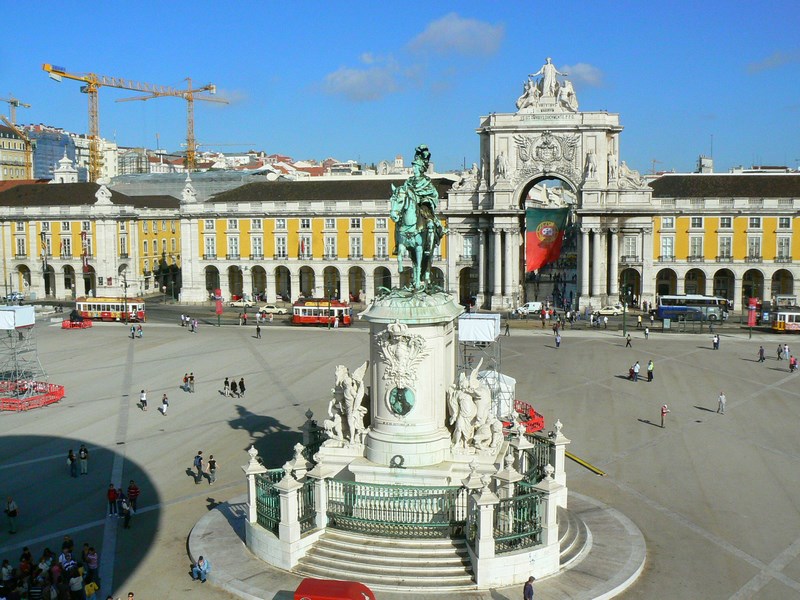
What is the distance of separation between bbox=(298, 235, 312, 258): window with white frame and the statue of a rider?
202ft

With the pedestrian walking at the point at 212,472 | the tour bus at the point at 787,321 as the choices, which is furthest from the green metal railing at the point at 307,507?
the tour bus at the point at 787,321

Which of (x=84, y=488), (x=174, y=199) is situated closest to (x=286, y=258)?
(x=174, y=199)

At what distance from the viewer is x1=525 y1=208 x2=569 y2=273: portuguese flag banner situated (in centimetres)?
7269

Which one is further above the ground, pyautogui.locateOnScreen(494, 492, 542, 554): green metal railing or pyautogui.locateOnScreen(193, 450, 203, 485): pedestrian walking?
pyautogui.locateOnScreen(494, 492, 542, 554): green metal railing

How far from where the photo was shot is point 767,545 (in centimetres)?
2127

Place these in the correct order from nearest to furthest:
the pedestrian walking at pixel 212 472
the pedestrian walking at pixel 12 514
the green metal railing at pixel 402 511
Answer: the green metal railing at pixel 402 511, the pedestrian walking at pixel 12 514, the pedestrian walking at pixel 212 472

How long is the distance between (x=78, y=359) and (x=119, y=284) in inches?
1517

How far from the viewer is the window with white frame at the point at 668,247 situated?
75.9 m

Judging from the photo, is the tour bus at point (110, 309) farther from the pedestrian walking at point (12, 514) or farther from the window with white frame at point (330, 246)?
the pedestrian walking at point (12, 514)

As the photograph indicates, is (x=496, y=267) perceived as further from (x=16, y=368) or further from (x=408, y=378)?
(x=408, y=378)

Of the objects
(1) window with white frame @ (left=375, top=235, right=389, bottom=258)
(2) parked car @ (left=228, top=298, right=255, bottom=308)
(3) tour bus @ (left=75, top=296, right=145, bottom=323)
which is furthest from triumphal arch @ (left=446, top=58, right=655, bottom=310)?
(3) tour bus @ (left=75, top=296, right=145, bottom=323)

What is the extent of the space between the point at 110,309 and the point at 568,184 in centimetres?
3968

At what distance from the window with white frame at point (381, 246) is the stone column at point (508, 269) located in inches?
463

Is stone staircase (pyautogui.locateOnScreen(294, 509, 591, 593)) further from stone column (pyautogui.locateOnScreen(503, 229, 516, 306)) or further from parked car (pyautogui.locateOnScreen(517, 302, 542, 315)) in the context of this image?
stone column (pyautogui.locateOnScreen(503, 229, 516, 306))
